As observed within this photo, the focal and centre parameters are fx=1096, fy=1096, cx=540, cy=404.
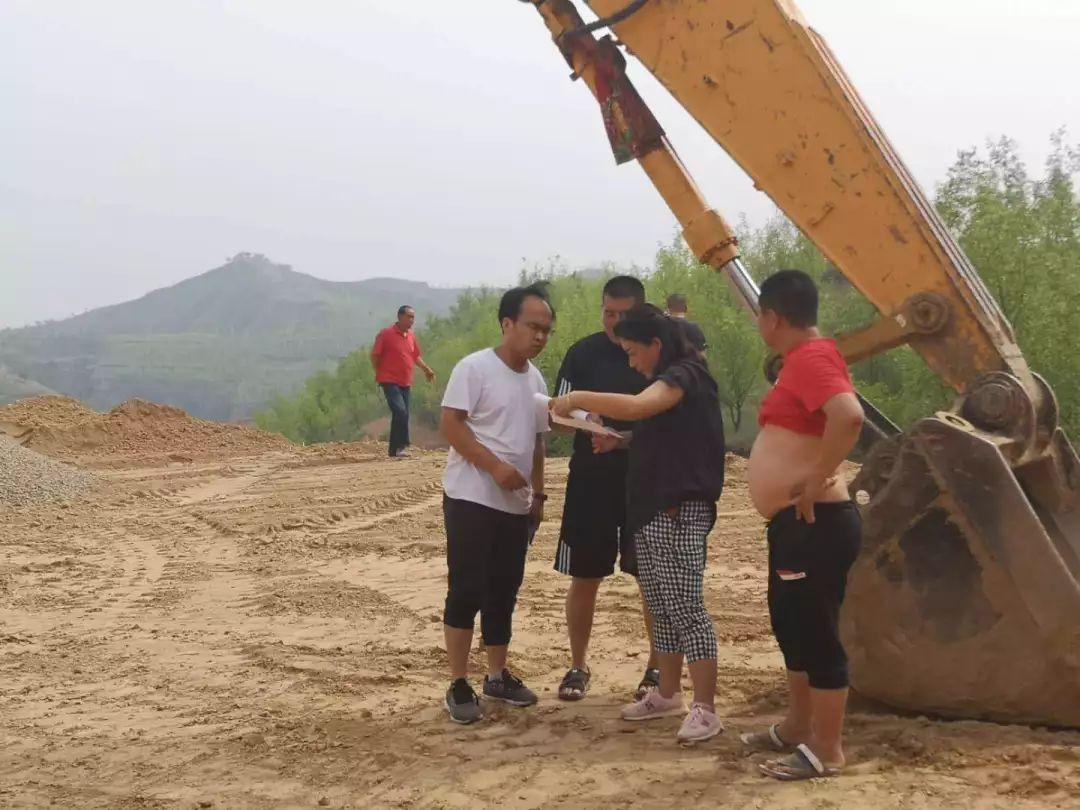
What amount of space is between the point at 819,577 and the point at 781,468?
0.38 m

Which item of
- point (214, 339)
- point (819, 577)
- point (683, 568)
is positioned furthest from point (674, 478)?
point (214, 339)

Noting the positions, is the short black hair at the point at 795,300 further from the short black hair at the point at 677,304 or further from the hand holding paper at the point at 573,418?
the short black hair at the point at 677,304

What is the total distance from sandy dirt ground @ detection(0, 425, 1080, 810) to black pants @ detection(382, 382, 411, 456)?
4822mm

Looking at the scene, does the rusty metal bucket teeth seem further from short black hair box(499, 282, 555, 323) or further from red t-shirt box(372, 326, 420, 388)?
red t-shirt box(372, 326, 420, 388)

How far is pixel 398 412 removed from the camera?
14695 millimetres

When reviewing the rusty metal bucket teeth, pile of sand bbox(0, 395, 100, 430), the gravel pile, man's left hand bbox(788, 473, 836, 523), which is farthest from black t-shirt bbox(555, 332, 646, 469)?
pile of sand bbox(0, 395, 100, 430)

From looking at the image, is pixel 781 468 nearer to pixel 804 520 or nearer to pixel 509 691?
pixel 804 520

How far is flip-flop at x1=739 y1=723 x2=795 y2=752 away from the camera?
3.91 meters

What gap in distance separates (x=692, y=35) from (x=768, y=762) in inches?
111

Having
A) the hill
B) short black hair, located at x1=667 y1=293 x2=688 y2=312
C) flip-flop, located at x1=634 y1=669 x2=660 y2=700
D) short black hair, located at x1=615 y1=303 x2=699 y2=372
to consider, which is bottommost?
flip-flop, located at x1=634 y1=669 x2=660 y2=700

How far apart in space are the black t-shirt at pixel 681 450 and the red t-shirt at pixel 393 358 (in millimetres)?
10541

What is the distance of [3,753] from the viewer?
435 cm

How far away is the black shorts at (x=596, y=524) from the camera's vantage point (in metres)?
4.73

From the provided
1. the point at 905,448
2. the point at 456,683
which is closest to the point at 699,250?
the point at 905,448
